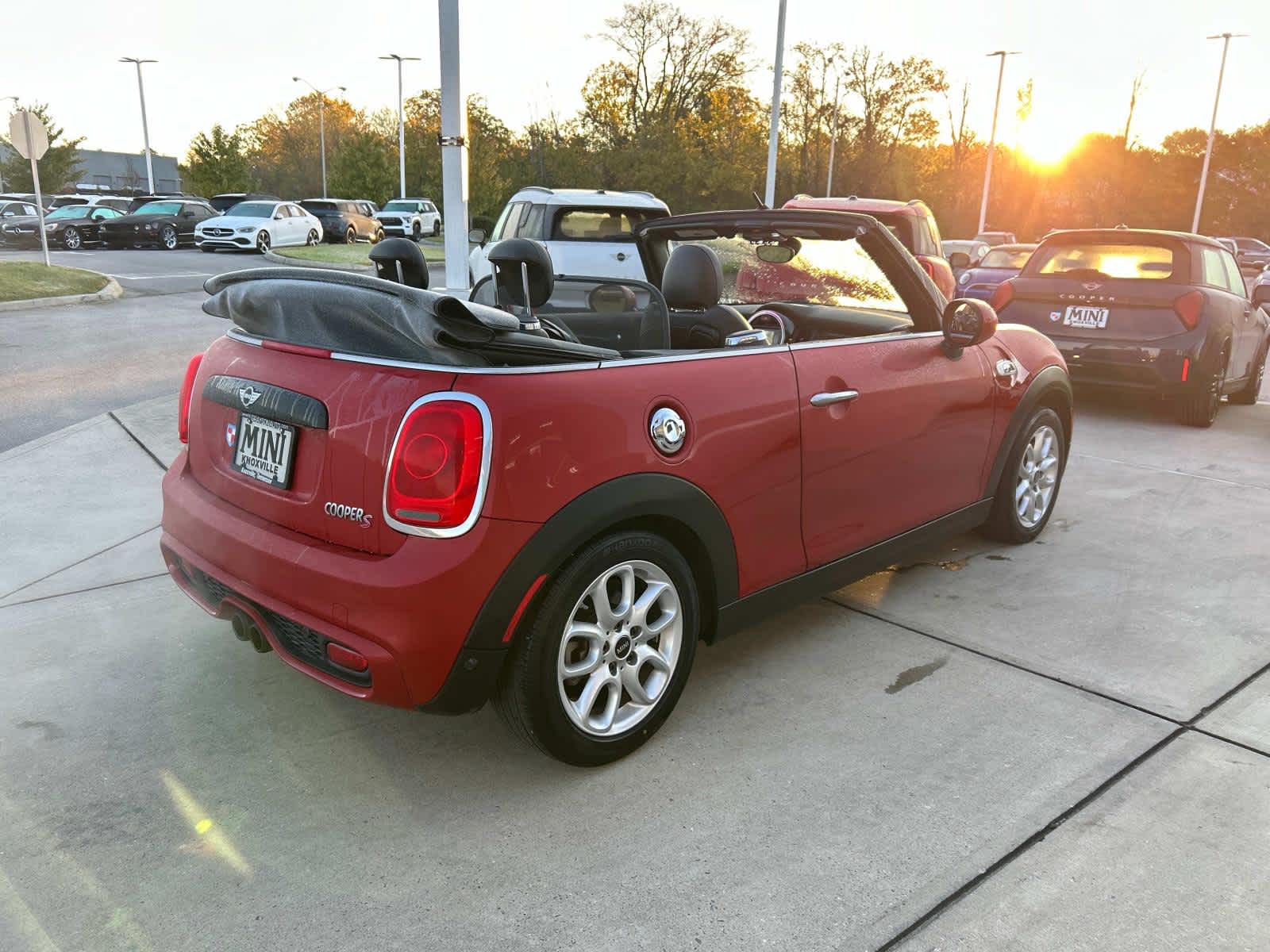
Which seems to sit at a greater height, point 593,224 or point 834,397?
point 593,224

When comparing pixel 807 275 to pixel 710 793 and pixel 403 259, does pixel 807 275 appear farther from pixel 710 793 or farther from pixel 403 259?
pixel 710 793

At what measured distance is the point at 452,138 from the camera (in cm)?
870

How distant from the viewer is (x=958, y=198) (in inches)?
2403

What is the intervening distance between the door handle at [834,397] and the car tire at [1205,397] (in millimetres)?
5437

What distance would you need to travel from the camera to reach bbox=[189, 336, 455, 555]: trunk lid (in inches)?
95.1

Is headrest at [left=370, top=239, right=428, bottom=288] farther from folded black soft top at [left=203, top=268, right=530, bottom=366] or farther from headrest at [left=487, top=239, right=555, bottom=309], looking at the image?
folded black soft top at [left=203, top=268, right=530, bottom=366]

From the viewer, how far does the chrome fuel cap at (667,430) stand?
269 cm

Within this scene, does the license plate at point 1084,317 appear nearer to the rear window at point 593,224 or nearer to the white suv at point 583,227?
the white suv at point 583,227

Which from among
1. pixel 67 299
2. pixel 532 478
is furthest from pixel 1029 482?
pixel 67 299

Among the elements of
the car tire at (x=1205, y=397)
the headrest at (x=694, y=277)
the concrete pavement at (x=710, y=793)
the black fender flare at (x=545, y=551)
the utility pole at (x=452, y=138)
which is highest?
the utility pole at (x=452, y=138)

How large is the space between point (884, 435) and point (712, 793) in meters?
1.44

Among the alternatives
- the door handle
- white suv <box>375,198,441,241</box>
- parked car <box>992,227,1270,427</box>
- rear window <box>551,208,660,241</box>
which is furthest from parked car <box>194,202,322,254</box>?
the door handle

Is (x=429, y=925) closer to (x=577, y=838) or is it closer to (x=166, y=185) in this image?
(x=577, y=838)

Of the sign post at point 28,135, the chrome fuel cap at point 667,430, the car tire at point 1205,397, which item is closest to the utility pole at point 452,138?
the car tire at point 1205,397
